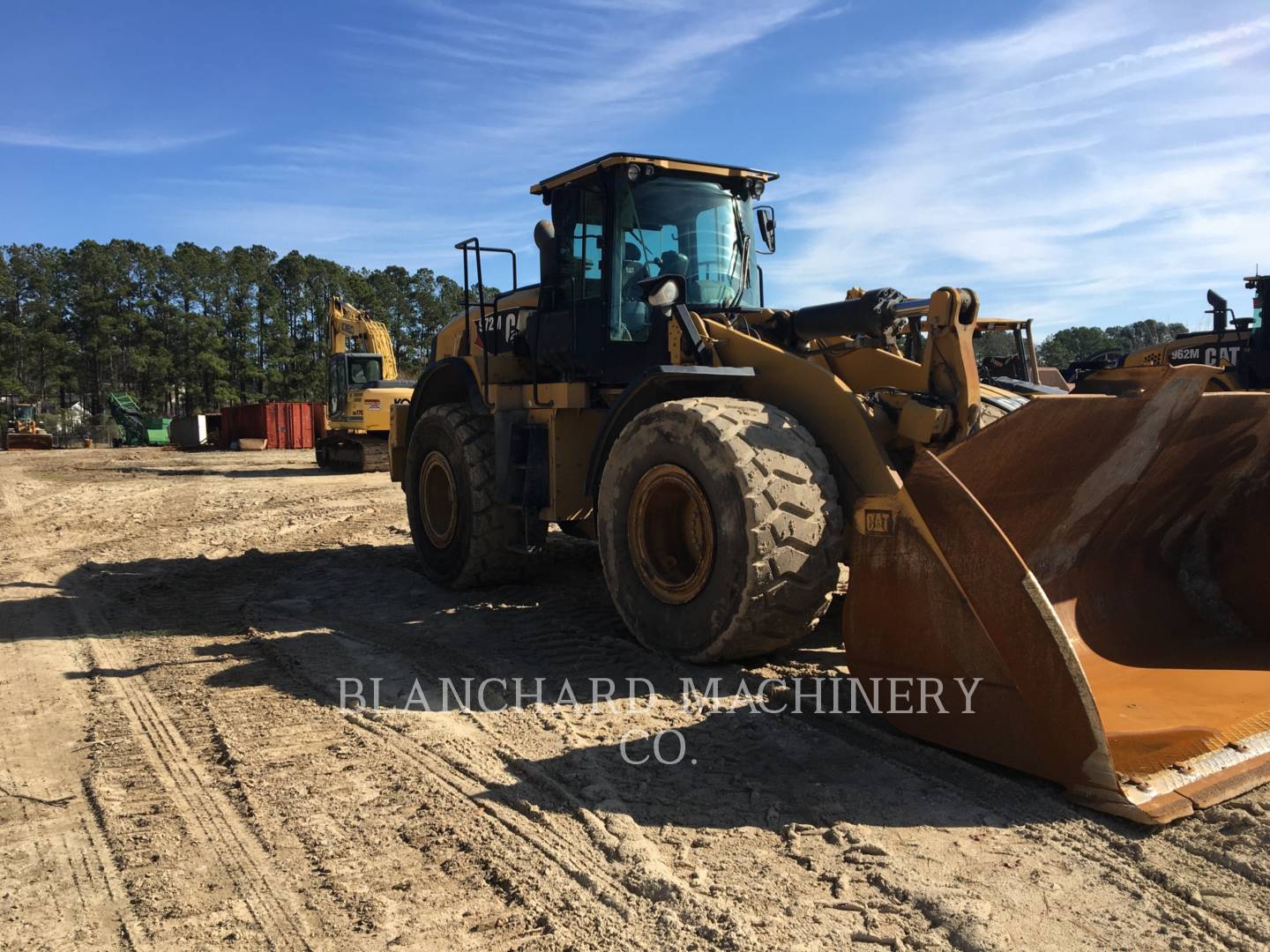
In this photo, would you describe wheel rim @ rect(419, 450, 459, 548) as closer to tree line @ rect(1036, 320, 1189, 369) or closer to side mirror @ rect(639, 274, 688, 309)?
side mirror @ rect(639, 274, 688, 309)

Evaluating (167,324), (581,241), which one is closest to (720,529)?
(581,241)

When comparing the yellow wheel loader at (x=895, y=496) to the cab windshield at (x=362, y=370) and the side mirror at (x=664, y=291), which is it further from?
the cab windshield at (x=362, y=370)

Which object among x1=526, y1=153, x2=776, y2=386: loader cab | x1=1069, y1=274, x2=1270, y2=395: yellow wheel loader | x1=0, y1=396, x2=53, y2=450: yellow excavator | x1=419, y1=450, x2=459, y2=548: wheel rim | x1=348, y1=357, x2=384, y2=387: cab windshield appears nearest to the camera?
x1=526, y1=153, x2=776, y2=386: loader cab

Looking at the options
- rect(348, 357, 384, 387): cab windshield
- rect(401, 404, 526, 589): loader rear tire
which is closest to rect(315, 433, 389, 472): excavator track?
rect(348, 357, 384, 387): cab windshield

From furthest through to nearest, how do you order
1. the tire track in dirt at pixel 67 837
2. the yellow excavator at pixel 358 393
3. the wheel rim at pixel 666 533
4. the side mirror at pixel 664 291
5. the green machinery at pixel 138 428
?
1. the green machinery at pixel 138 428
2. the yellow excavator at pixel 358 393
3. the side mirror at pixel 664 291
4. the wheel rim at pixel 666 533
5. the tire track in dirt at pixel 67 837

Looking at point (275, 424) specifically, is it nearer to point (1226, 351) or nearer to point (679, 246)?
point (1226, 351)

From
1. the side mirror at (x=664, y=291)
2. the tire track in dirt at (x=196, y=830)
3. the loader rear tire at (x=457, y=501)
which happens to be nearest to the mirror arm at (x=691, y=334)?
the side mirror at (x=664, y=291)

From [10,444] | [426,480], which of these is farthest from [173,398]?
[426,480]

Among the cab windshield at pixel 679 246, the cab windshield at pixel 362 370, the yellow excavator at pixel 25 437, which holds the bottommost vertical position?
the yellow excavator at pixel 25 437

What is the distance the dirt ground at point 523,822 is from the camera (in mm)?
2600

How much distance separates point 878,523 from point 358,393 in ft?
65.0

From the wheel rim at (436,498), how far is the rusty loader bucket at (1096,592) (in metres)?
4.57

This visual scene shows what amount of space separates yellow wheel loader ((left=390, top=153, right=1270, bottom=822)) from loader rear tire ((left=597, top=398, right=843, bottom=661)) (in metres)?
0.01

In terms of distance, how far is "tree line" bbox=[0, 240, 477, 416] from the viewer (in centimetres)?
6600
